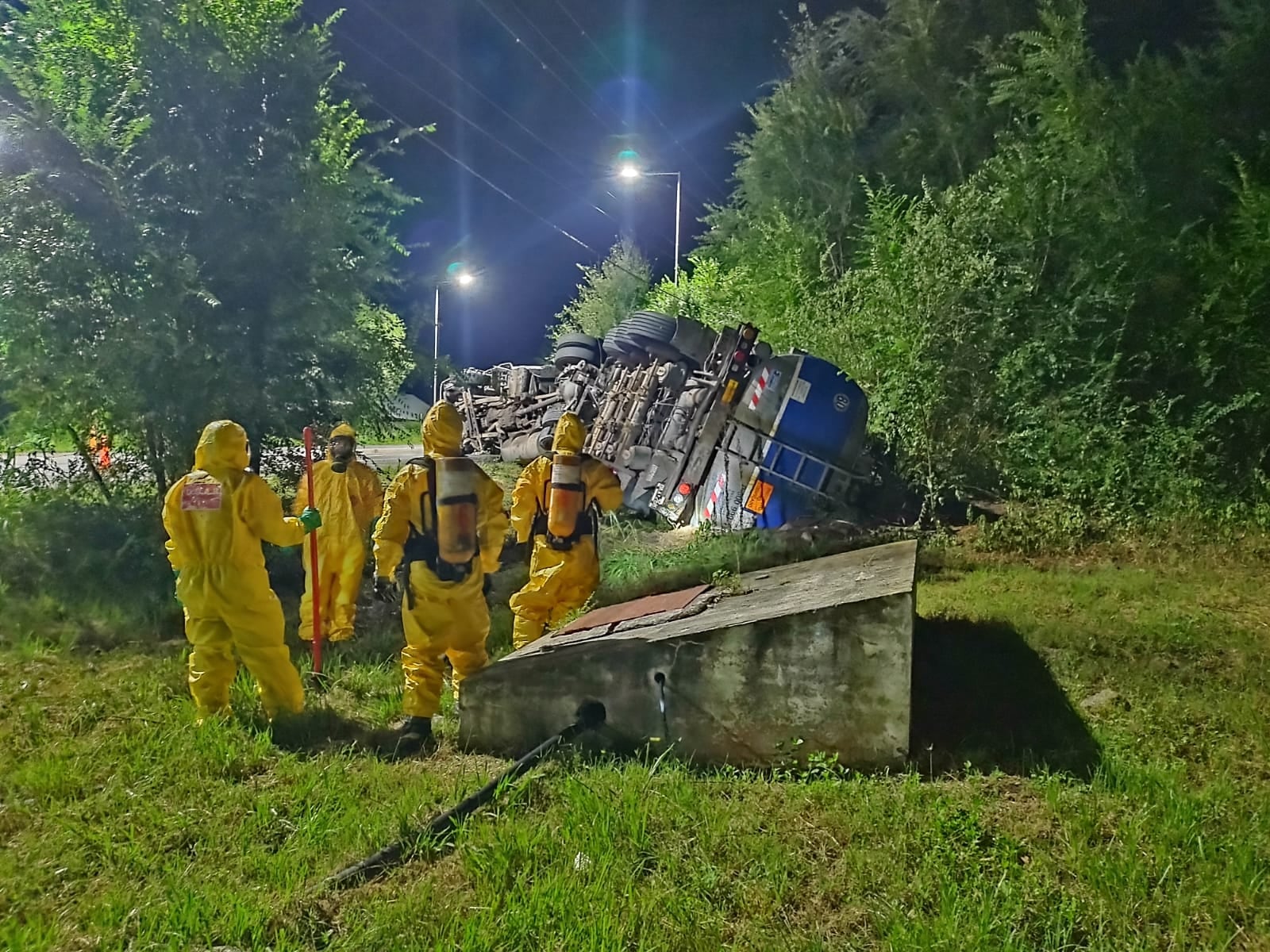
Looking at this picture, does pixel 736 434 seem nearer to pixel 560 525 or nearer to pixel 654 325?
pixel 654 325

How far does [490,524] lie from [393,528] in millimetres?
543

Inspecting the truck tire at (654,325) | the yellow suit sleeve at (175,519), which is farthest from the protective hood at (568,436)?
the truck tire at (654,325)

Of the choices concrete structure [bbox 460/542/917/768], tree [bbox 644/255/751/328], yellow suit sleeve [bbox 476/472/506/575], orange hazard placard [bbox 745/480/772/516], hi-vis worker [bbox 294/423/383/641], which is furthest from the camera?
tree [bbox 644/255/751/328]

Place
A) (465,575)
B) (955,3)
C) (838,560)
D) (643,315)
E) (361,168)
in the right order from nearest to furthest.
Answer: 1. (465,575)
2. (838,560)
3. (361,168)
4. (643,315)
5. (955,3)

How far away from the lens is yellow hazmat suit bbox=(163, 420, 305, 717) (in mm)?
4574

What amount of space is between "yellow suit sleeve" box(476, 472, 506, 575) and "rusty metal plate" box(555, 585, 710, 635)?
0.62 m

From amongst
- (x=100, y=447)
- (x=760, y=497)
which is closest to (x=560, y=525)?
(x=760, y=497)

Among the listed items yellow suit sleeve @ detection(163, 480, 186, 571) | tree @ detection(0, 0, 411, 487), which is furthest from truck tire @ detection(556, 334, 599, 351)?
yellow suit sleeve @ detection(163, 480, 186, 571)

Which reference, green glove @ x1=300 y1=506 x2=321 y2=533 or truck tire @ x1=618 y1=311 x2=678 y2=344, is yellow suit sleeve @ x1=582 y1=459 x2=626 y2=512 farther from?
truck tire @ x1=618 y1=311 x2=678 y2=344

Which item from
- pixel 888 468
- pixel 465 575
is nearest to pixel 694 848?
pixel 465 575

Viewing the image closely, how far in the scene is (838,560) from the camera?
5965 mm

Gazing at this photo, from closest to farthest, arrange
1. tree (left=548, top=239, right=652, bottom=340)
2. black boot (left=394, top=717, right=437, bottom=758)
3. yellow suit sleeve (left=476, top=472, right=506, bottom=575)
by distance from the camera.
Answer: black boot (left=394, top=717, right=437, bottom=758) < yellow suit sleeve (left=476, top=472, right=506, bottom=575) < tree (left=548, top=239, right=652, bottom=340)

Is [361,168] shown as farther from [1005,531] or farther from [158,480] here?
[1005,531]

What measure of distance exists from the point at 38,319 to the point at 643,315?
22.3ft
